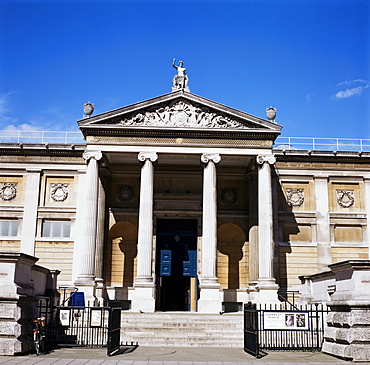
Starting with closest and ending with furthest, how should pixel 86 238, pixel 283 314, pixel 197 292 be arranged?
1. pixel 283 314
2. pixel 86 238
3. pixel 197 292

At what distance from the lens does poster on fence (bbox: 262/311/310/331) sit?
17.6 m

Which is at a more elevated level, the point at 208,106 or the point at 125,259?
the point at 208,106

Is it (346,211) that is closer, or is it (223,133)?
(223,133)

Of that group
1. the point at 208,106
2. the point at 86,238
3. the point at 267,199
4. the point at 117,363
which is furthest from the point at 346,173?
the point at 117,363

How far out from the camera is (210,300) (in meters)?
29.1

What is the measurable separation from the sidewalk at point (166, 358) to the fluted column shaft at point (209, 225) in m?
10.4

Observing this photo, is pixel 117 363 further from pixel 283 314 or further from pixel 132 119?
pixel 132 119

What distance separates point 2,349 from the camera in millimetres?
16062

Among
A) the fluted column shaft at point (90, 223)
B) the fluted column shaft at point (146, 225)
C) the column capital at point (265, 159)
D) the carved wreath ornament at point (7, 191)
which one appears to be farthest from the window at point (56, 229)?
the column capital at point (265, 159)

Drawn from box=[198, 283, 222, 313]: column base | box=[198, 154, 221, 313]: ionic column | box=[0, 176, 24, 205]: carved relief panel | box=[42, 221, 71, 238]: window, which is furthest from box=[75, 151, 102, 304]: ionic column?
box=[0, 176, 24, 205]: carved relief panel

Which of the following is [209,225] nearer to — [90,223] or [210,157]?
[210,157]

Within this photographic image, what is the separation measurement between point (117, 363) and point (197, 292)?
19.0m

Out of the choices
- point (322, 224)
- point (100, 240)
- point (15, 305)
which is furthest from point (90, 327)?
point (322, 224)

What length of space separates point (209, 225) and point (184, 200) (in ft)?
17.3
